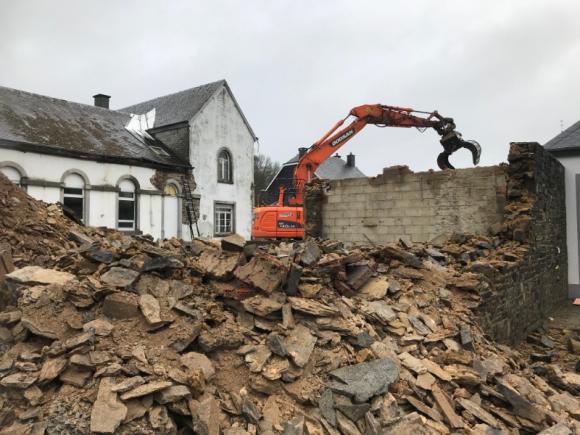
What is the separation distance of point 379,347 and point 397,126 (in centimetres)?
1063

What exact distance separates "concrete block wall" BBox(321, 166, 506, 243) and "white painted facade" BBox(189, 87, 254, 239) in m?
10.1

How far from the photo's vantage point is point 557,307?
1180 cm

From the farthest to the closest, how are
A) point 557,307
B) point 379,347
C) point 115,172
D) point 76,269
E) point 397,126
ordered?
1. point 115,172
2. point 397,126
3. point 557,307
4. point 76,269
5. point 379,347

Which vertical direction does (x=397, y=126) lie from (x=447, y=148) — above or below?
above

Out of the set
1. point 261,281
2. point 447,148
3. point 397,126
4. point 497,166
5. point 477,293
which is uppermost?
point 397,126

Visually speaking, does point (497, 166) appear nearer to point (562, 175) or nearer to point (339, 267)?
point (562, 175)

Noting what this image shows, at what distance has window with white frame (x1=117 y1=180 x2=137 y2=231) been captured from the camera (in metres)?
17.8

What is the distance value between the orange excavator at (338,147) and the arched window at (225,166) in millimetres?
8591

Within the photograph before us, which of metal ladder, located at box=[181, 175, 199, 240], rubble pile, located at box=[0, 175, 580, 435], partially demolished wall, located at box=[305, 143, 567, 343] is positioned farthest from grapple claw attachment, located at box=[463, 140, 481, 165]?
metal ladder, located at box=[181, 175, 199, 240]

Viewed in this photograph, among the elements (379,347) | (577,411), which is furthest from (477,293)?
(379,347)

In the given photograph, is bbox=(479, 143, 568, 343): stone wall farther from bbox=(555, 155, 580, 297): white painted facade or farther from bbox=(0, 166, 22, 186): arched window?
bbox=(0, 166, 22, 186): arched window

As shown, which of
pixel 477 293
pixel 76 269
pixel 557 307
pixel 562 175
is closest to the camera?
pixel 76 269

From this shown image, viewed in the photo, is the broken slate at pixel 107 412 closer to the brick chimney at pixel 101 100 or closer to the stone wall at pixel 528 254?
the stone wall at pixel 528 254

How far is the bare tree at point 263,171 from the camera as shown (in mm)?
43250
